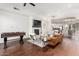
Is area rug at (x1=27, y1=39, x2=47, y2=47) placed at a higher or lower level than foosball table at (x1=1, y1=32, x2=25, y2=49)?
lower

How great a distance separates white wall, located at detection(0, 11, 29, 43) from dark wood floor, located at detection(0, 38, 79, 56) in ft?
1.09

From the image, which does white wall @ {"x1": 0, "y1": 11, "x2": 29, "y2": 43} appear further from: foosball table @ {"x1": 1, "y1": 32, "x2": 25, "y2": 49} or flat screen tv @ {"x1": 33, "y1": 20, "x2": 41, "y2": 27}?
flat screen tv @ {"x1": 33, "y1": 20, "x2": 41, "y2": 27}

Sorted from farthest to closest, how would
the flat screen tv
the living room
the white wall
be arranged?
the flat screen tv < the living room < the white wall

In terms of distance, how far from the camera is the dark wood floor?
8.18 feet

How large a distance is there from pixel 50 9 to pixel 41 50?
1109 mm

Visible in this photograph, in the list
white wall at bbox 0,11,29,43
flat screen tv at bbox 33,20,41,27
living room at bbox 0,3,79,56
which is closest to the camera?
white wall at bbox 0,11,29,43

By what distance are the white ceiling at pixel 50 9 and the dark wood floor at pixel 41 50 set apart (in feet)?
2.32

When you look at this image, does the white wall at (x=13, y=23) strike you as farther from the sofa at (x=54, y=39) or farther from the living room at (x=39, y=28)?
the sofa at (x=54, y=39)

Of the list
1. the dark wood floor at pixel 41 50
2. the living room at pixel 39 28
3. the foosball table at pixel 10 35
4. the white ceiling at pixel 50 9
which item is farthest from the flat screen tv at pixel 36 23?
the dark wood floor at pixel 41 50

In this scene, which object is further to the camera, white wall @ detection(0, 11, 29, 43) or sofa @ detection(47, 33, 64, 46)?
sofa @ detection(47, 33, 64, 46)

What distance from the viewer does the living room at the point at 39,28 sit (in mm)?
2438

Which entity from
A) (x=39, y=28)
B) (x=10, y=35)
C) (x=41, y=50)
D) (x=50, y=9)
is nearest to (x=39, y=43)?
(x=41, y=50)

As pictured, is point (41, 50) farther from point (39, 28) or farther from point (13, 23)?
point (13, 23)

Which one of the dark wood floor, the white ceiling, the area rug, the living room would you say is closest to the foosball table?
the living room
